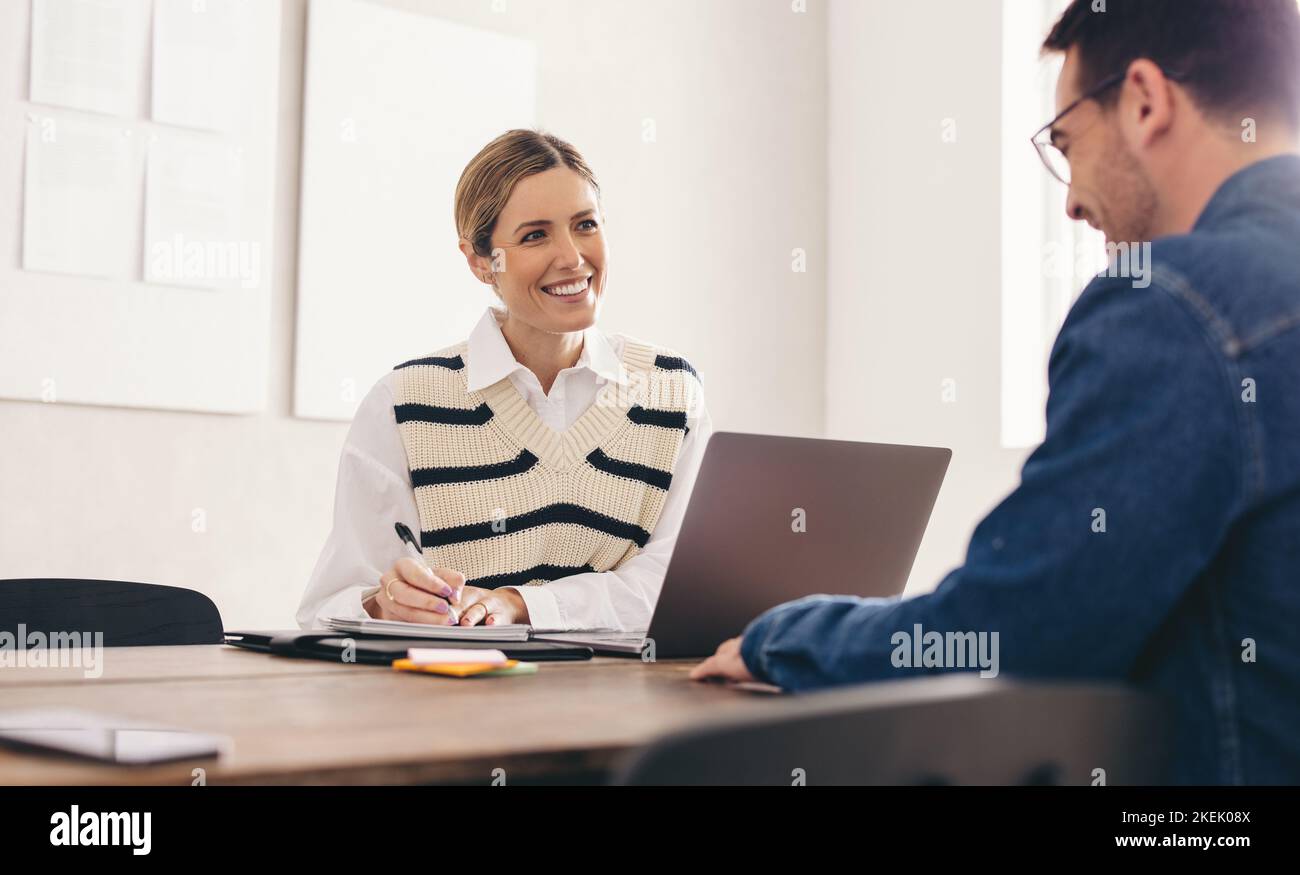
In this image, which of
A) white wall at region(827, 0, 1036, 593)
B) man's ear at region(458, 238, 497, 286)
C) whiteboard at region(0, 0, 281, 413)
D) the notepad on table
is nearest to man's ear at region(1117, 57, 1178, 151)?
the notepad on table

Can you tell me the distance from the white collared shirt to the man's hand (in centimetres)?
57

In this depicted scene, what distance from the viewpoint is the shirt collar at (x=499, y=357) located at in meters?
2.13

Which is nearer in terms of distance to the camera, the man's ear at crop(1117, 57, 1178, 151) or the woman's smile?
the man's ear at crop(1117, 57, 1178, 151)

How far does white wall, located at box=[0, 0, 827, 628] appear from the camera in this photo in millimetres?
2730

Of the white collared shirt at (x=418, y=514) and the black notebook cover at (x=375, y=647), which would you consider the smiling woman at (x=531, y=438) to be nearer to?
the white collared shirt at (x=418, y=514)

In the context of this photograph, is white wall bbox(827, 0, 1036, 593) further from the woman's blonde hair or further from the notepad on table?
the notepad on table

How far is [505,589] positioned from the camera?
179 cm

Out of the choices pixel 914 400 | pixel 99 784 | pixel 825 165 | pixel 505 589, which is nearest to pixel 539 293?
pixel 505 589

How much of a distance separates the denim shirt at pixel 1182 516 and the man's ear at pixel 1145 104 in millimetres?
189

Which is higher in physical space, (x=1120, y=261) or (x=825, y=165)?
(x=825, y=165)

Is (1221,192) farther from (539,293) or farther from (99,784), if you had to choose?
(539,293)

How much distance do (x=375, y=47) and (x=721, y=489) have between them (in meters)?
2.28

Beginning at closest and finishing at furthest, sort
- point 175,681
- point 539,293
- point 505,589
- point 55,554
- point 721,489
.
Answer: point 175,681 < point 721,489 < point 505,589 < point 539,293 < point 55,554

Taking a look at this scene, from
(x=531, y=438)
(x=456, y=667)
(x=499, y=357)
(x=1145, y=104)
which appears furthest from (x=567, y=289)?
(x=1145, y=104)
